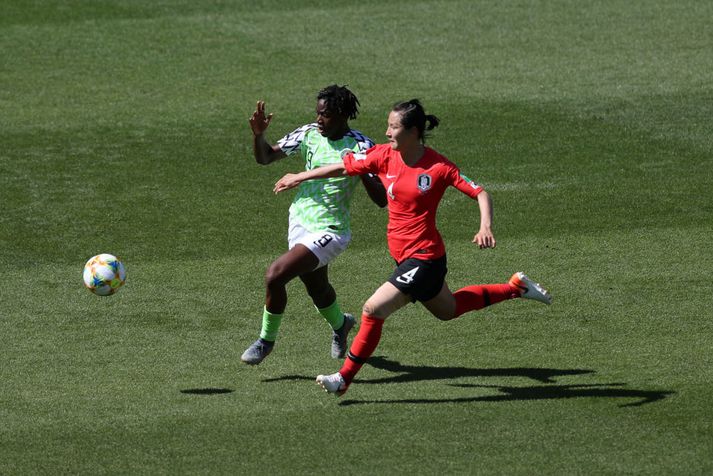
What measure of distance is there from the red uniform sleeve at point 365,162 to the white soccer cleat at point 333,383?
164 cm

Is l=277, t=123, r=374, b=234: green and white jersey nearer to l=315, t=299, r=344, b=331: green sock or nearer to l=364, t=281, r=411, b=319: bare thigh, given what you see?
l=315, t=299, r=344, b=331: green sock

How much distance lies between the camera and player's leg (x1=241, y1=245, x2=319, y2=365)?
10867 mm

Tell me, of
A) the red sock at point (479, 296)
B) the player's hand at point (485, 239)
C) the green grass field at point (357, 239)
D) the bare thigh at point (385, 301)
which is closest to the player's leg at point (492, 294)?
the red sock at point (479, 296)

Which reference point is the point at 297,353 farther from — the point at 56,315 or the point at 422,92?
the point at 422,92

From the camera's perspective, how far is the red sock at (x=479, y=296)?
10.9 m

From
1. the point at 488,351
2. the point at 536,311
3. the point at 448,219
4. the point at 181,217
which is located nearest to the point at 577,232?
the point at 448,219

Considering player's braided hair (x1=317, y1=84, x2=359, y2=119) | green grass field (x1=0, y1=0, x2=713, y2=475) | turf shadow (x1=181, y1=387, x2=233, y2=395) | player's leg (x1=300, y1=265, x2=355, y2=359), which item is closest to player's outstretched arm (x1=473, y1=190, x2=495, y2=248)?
green grass field (x1=0, y1=0, x2=713, y2=475)

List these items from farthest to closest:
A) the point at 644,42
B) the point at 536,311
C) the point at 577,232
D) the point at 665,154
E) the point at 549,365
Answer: the point at 644,42
the point at 665,154
the point at 577,232
the point at 536,311
the point at 549,365

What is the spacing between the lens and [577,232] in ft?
48.9

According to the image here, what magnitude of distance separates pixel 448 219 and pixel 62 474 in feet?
24.9

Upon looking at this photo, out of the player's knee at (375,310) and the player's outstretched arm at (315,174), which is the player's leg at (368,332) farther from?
the player's outstretched arm at (315,174)

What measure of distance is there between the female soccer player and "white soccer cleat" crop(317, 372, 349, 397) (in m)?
1.09

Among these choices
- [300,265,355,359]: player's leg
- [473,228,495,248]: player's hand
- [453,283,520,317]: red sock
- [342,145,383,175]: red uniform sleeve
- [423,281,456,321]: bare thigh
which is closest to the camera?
[473,228,495,248]: player's hand

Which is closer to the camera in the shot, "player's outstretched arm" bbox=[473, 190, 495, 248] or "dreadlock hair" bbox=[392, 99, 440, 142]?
"player's outstretched arm" bbox=[473, 190, 495, 248]
